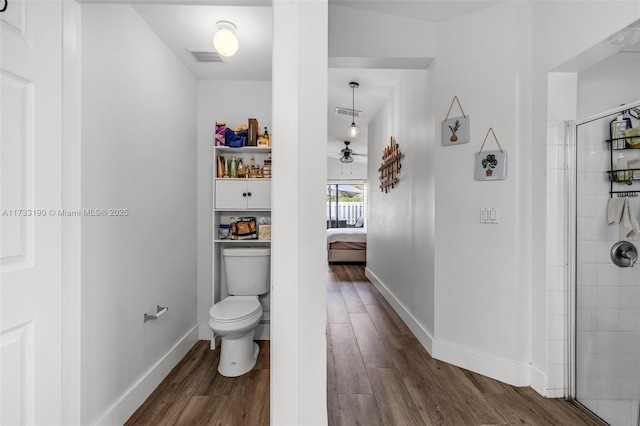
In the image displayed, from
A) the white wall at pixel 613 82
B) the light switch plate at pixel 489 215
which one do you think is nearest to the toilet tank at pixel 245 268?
the light switch plate at pixel 489 215

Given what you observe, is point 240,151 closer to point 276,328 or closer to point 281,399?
point 276,328

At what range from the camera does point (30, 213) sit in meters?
1.16

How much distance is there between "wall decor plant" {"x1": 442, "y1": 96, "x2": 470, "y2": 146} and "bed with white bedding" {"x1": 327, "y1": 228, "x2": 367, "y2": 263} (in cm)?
427

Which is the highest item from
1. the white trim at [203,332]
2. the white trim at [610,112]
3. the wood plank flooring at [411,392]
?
the white trim at [610,112]

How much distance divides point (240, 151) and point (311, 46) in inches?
66.4

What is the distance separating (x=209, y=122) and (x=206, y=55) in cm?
59

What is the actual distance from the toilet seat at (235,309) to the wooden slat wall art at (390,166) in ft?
6.96

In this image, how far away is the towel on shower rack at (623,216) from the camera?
1749 millimetres

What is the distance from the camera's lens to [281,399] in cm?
121

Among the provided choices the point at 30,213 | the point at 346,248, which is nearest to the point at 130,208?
the point at 30,213

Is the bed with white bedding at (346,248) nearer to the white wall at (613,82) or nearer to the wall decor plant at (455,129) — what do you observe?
the wall decor plant at (455,129)

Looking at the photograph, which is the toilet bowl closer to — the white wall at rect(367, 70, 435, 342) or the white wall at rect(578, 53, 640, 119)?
the white wall at rect(367, 70, 435, 342)

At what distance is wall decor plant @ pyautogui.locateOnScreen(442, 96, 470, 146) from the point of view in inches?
89.3

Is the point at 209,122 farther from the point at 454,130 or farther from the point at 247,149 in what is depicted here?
the point at 454,130
